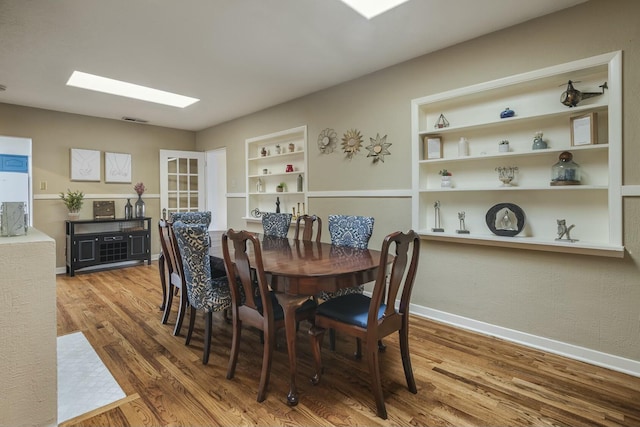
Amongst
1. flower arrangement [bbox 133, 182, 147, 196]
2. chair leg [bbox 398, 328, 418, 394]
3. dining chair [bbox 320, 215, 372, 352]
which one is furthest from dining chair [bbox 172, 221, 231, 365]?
flower arrangement [bbox 133, 182, 147, 196]

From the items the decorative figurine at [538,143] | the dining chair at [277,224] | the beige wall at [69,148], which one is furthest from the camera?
the beige wall at [69,148]

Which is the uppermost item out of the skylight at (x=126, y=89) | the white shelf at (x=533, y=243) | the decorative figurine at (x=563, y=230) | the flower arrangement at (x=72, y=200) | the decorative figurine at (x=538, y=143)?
the skylight at (x=126, y=89)

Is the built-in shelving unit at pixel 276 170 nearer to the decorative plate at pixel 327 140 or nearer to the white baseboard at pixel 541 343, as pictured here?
the decorative plate at pixel 327 140

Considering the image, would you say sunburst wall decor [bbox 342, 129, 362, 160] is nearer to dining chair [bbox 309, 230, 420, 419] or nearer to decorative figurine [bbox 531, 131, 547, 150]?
decorative figurine [bbox 531, 131, 547, 150]

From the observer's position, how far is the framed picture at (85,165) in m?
5.14

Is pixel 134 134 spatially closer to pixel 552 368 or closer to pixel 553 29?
pixel 553 29

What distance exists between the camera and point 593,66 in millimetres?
2285

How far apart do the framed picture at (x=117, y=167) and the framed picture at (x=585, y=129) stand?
6.09 m

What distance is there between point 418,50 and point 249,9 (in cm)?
156

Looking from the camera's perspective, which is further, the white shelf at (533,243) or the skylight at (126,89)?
the skylight at (126,89)

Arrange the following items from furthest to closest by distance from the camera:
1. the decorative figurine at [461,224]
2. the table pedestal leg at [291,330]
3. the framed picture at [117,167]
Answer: the framed picture at [117,167] < the decorative figurine at [461,224] < the table pedestal leg at [291,330]

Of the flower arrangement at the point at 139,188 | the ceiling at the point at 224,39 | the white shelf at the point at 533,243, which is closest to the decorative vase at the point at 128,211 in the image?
the flower arrangement at the point at 139,188

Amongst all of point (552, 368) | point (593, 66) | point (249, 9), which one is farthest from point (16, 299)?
point (593, 66)

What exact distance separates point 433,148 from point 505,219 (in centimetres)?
89
